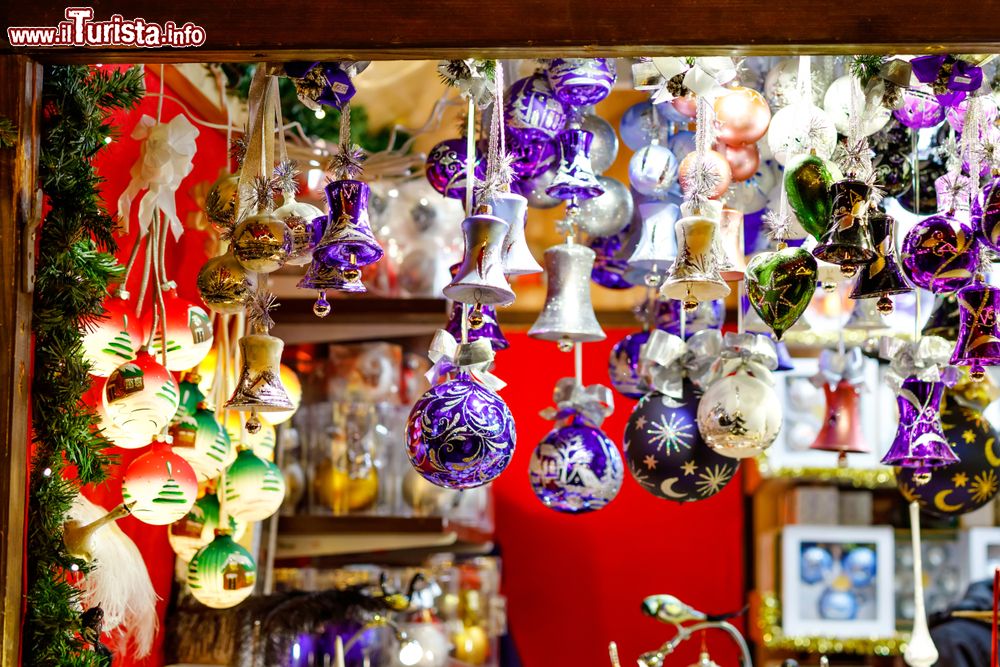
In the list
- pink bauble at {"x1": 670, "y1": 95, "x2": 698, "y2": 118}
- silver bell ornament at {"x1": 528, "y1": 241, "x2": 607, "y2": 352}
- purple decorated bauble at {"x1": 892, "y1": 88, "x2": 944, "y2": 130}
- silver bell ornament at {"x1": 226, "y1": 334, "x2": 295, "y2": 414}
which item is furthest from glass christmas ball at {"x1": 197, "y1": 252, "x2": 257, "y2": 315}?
purple decorated bauble at {"x1": 892, "y1": 88, "x2": 944, "y2": 130}

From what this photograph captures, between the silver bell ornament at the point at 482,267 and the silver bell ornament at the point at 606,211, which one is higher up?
the silver bell ornament at the point at 606,211

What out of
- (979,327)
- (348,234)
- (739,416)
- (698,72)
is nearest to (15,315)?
(348,234)

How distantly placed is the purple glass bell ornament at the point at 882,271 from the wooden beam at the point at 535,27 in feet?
0.84

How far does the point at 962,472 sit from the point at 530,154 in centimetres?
90

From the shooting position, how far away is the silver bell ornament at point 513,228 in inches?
78.2

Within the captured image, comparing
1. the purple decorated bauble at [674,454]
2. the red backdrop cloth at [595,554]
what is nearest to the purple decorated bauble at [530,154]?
the purple decorated bauble at [674,454]

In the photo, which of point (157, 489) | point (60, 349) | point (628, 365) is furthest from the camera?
point (628, 365)

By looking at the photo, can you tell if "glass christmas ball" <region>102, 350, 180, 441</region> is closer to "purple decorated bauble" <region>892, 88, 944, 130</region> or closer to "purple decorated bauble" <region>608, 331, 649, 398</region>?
"purple decorated bauble" <region>608, 331, 649, 398</region>

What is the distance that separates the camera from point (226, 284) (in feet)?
6.44

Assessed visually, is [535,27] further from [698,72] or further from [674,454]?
[674,454]

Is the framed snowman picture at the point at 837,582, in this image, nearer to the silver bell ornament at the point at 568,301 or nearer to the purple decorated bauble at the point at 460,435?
the silver bell ornament at the point at 568,301

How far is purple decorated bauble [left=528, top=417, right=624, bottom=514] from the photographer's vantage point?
2.26 meters

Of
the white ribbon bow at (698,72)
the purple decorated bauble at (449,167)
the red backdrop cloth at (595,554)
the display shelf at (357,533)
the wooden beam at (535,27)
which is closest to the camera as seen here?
the wooden beam at (535,27)

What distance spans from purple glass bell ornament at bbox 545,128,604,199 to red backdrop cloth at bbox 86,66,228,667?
71cm
